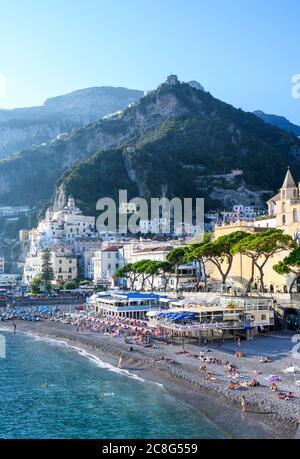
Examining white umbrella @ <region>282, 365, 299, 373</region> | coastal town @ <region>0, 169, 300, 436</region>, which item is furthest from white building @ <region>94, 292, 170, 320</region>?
white umbrella @ <region>282, 365, 299, 373</region>

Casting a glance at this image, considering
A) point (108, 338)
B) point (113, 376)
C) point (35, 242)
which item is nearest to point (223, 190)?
point (35, 242)

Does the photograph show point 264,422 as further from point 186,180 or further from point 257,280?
point 186,180

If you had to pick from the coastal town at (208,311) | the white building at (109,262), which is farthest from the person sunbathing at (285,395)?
the white building at (109,262)

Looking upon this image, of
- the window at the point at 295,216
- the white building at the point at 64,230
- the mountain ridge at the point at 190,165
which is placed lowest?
the window at the point at 295,216

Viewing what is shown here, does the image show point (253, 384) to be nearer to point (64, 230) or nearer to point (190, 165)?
point (64, 230)

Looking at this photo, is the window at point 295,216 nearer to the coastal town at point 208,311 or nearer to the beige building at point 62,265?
the coastal town at point 208,311
